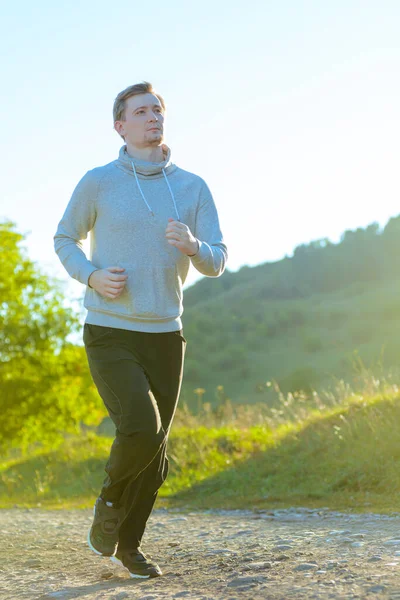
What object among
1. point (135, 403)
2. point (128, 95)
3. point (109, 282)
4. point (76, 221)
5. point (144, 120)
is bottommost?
point (135, 403)

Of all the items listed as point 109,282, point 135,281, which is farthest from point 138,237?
point 109,282

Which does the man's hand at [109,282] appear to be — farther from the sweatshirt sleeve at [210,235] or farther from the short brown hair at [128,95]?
the short brown hair at [128,95]

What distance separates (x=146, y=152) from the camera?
4.85 m

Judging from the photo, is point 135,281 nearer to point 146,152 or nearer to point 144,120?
point 146,152

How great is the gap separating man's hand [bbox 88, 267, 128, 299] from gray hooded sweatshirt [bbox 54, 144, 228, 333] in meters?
0.09

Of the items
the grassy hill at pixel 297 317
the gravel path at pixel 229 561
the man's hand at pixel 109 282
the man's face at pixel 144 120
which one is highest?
the grassy hill at pixel 297 317

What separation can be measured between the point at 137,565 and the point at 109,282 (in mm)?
1692

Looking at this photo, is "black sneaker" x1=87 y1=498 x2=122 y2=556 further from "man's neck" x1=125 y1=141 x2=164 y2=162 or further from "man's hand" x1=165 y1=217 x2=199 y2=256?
"man's neck" x1=125 y1=141 x2=164 y2=162

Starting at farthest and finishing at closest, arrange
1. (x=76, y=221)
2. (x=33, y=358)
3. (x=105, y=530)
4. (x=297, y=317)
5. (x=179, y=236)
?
(x=297, y=317), (x=33, y=358), (x=76, y=221), (x=105, y=530), (x=179, y=236)

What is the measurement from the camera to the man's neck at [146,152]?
4.85 metres

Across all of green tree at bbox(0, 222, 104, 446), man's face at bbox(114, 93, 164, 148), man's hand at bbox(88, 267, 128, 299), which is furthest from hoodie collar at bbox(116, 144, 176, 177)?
green tree at bbox(0, 222, 104, 446)

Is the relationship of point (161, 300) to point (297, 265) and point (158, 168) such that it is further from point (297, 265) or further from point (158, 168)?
point (297, 265)

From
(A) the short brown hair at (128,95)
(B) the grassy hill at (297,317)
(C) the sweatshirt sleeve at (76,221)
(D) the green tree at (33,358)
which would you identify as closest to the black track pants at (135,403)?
(C) the sweatshirt sleeve at (76,221)

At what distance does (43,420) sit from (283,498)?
1652cm
